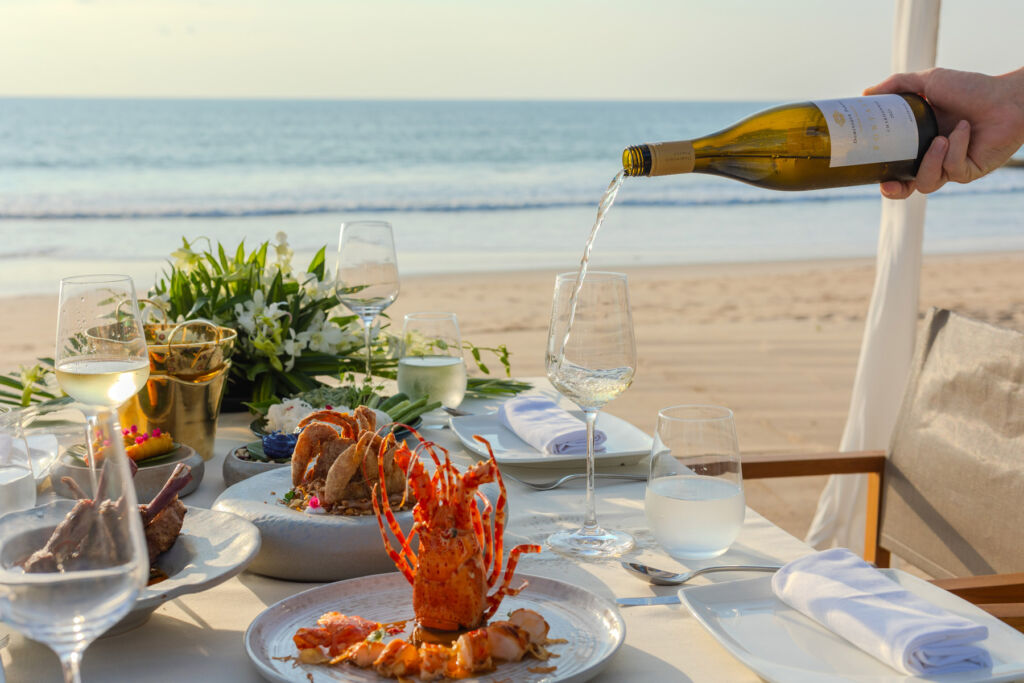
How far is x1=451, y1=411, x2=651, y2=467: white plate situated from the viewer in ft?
6.15

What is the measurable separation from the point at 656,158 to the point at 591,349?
14.9 inches

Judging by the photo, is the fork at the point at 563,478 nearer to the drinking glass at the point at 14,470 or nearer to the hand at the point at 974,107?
the drinking glass at the point at 14,470

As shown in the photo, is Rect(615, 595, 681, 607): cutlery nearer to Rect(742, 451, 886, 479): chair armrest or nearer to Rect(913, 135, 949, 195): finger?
Rect(742, 451, 886, 479): chair armrest

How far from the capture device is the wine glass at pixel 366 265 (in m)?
2.22

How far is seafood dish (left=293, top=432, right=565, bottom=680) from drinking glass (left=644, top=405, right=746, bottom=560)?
34 cm

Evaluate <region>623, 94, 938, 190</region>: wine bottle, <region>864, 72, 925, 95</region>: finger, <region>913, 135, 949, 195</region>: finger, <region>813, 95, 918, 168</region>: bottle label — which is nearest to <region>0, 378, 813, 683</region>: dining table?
<region>623, 94, 938, 190</region>: wine bottle

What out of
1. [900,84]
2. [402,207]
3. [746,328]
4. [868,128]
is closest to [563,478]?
[868,128]

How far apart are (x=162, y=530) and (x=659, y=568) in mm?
699

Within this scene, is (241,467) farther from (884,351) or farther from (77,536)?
(884,351)

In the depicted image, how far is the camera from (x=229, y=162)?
24156mm

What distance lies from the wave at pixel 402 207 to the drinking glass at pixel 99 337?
1510 cm

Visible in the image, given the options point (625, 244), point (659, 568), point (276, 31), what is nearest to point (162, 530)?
point (659, 568)

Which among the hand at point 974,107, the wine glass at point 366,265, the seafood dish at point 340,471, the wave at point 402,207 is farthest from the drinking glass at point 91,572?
the wave at point 402,207

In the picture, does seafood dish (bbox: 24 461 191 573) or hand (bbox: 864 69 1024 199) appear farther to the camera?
hand (bbox: 864 69 1024 199)
